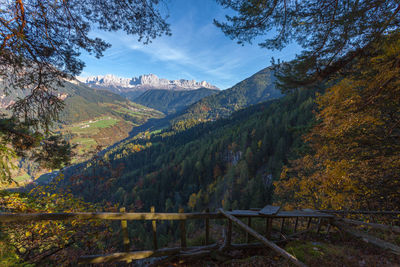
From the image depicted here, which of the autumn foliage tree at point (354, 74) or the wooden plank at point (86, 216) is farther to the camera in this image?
the autumn foliage tree at point (354, 74)

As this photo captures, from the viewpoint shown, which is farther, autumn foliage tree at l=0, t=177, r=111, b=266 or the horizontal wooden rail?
autumn foliage tree at l=0, t=177, r=111, b=266

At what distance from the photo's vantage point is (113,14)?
4527 millimetres

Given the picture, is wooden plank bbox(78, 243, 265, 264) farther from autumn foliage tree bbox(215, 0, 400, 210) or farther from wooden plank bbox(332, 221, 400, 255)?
autumn foliage tree bbox(215, 0, 400, 210)

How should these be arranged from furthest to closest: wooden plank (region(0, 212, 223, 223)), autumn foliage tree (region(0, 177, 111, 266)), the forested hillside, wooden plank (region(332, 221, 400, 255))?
1. the forested hillside
2. wooden plank (region(332, 221, 400, 255))
3. autumn foliage tree (region(0, 177, 111, 266))
4. wooden plank (region(0, 212, 223, 223))

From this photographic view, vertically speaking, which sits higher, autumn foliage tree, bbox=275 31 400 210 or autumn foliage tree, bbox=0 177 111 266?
autumn foliage tree, bbox=275 31 400 210

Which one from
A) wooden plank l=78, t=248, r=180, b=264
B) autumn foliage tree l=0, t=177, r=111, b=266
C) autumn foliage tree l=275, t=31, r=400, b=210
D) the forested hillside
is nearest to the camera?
wooden plank l=78, t=248, r=180, b=264

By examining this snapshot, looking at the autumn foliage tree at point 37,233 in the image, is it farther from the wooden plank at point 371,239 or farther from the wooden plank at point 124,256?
the wooden plank at point 371,239

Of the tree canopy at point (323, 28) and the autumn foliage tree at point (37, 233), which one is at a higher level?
the tree canopy at point (323, 28)

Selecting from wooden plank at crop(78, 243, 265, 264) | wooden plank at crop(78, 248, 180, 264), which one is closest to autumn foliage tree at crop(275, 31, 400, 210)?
wooden plank at crop(78, 243, 265, 264)

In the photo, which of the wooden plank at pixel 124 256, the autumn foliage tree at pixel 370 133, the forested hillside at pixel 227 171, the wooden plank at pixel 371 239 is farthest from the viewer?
the forested hillside at pixel 227 171

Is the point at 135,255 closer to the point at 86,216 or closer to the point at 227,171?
the point at 86,216

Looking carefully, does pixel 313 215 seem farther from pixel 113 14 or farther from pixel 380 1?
pixel 113 14

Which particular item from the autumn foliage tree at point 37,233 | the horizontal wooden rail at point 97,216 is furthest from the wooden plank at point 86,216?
the autumn foliage tree at point 37,233

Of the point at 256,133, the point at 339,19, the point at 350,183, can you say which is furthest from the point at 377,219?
the point at 256,133
